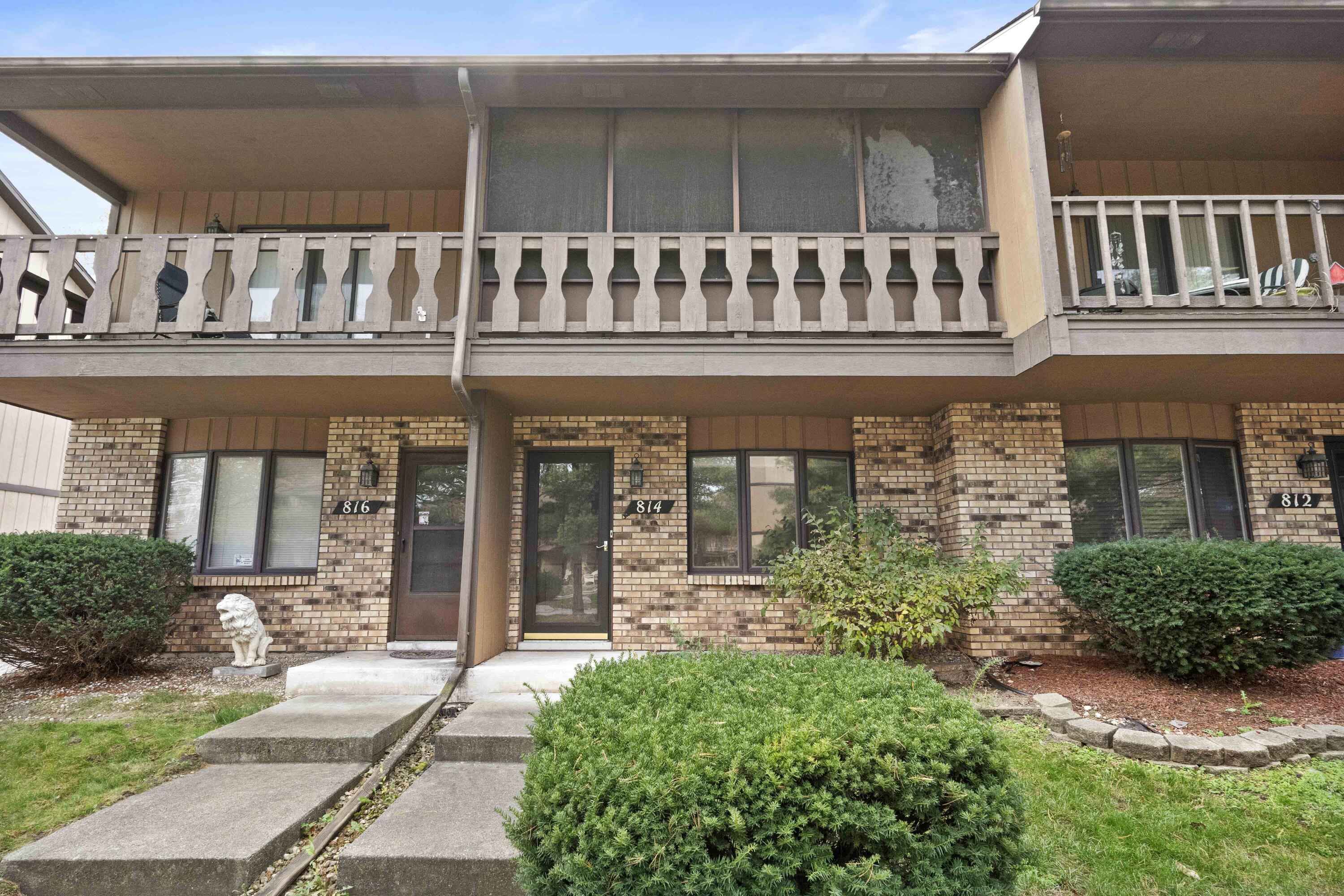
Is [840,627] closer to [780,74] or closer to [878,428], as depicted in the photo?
[878,428]

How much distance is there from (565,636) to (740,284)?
3.75m

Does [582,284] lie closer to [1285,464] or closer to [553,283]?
[553,283]

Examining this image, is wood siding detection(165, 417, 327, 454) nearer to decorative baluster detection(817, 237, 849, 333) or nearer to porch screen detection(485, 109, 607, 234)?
porch screen detection(485, 109, 607, 234)

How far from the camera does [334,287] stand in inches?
231

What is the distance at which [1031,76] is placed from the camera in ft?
18.6

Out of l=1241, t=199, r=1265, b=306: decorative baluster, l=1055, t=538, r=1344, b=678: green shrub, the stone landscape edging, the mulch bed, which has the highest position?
l=1241, t=199, r=1265, b=306: decorative baluster

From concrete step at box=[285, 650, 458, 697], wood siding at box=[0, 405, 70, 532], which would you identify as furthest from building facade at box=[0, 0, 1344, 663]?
wood siding at box=[0, 405, 70, 532]

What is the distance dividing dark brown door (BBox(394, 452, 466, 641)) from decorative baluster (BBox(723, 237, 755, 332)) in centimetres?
325

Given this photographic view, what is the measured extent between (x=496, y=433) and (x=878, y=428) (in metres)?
3.79

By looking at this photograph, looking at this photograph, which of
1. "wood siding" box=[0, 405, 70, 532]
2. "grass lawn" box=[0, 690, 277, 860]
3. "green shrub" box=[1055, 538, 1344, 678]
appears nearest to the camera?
"grass lawn" box=[0, 690, 277, 860]

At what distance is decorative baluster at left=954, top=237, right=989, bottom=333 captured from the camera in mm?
5805

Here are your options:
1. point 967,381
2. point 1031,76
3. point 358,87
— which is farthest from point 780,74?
point 358,87

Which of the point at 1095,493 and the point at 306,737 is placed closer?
the point at 306,737

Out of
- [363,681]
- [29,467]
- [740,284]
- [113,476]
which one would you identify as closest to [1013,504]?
[740,284]
